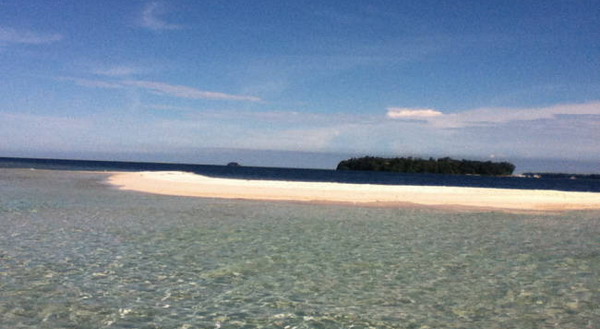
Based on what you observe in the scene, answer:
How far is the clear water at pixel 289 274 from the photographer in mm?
8414

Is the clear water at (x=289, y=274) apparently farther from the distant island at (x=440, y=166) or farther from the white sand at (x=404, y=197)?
the distant island at (x=440, y=166)

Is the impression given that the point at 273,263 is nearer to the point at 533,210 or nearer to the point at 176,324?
the point at 176,324

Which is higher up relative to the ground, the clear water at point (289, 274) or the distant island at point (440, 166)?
the distant island at point (440, 166)

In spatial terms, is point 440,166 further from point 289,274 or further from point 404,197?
point 289,274

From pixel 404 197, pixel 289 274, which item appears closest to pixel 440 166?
pixel 404 197

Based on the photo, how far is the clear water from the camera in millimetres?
8414

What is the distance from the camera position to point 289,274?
11.5 m

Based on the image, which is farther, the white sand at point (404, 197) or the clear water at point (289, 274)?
the white sand at point (404, 197)

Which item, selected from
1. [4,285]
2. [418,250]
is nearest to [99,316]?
[4,285]

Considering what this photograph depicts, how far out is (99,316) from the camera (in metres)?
8.15

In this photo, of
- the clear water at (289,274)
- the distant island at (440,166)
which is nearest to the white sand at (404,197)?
the clear water at (289,274)

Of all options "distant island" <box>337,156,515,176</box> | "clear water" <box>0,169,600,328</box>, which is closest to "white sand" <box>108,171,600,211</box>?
"clear water" <box>0,169,600,328</box>

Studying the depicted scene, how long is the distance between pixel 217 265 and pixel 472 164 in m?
199

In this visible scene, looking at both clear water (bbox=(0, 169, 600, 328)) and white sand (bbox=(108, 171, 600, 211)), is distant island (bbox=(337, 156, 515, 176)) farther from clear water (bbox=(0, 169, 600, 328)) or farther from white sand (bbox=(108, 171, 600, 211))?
clear water (bbox=(0, 169, 600, 328))
